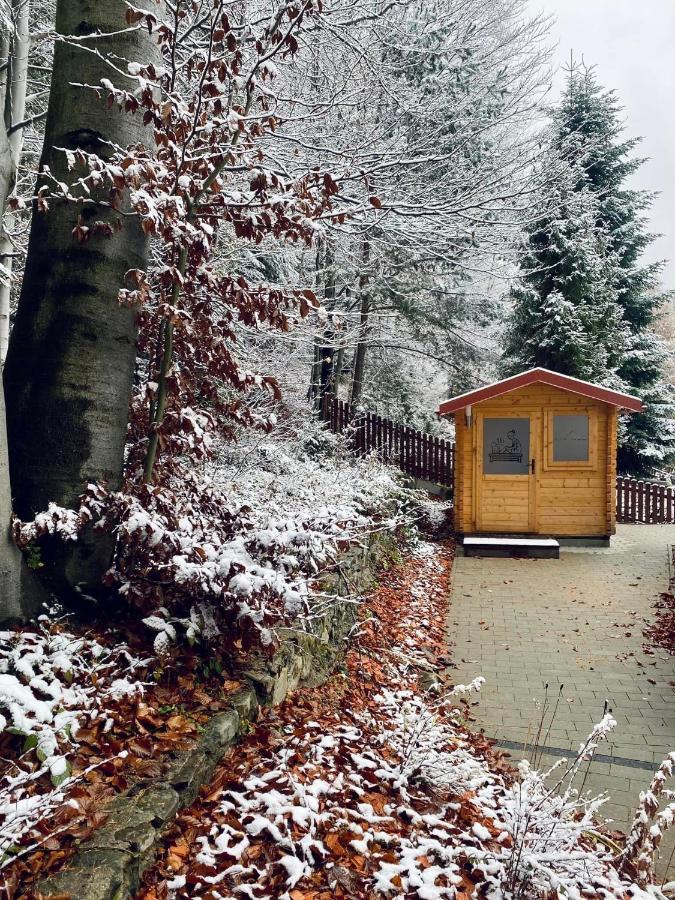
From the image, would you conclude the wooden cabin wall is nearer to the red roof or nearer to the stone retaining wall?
the red roof

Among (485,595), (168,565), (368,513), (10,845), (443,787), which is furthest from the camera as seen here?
(368,513)

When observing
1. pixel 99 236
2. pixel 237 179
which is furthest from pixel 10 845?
pixel 237 179

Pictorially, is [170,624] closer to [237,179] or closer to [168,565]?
[168,565]

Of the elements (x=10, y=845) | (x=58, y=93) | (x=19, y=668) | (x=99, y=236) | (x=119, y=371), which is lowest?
(x=10, y=845)

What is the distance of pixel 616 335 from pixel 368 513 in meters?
11.2

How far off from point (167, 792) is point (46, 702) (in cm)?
60

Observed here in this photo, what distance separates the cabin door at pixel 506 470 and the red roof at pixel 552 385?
1.73ft

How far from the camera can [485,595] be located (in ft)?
24.9

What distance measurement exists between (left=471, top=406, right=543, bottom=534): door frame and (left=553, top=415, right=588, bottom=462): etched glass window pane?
30cm

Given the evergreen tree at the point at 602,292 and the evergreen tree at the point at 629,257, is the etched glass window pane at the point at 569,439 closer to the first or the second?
the evergreen tree at the point at 602,292

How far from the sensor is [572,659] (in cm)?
546

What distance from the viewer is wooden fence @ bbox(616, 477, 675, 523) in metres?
14.0

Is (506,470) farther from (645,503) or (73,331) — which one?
(73,331)

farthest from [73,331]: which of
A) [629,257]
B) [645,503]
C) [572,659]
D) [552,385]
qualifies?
[629,257]
